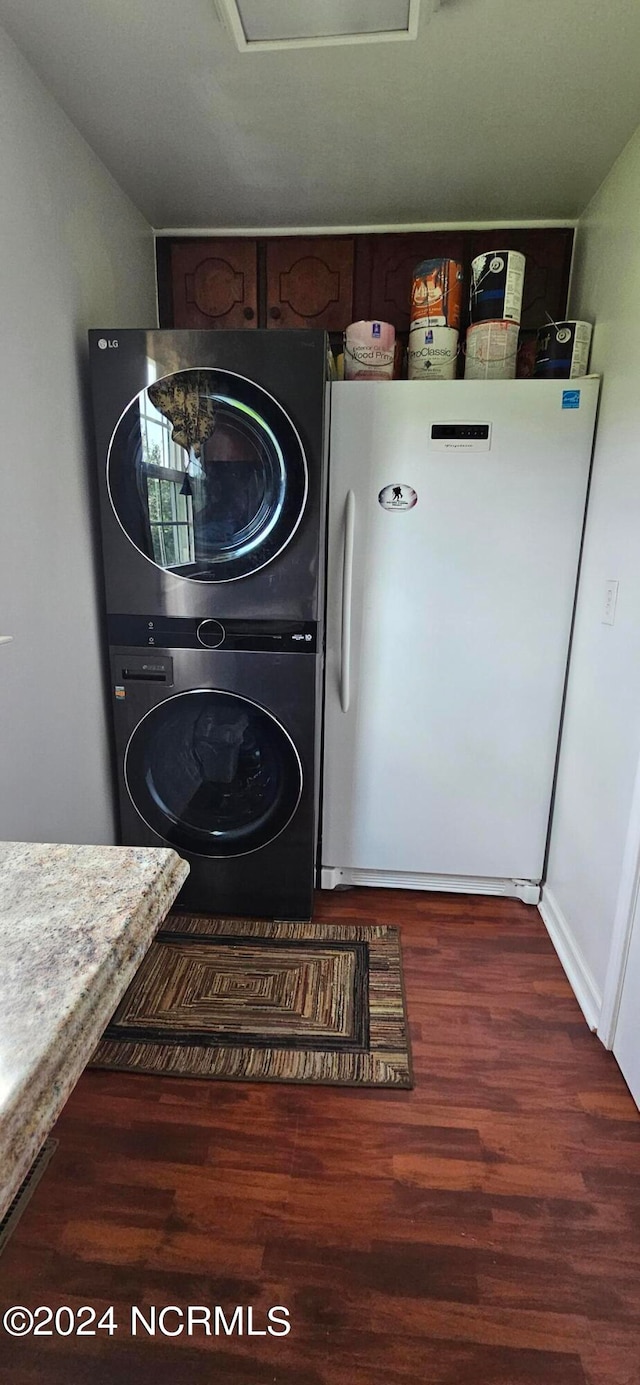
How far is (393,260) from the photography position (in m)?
2.08

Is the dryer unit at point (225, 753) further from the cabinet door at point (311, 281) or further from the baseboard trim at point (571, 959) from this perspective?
the cabinet door at point (311, 281)

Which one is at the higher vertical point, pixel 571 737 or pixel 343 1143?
pixel 571 737

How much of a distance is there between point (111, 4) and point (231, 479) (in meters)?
0.91

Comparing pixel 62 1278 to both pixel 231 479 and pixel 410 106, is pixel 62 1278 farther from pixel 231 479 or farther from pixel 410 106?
pixel 410 106

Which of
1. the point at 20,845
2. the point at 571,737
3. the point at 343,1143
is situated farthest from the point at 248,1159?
the point at 571,737

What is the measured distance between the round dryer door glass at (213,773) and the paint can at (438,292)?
4.06 ft

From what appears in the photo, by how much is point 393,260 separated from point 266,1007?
2345 mm

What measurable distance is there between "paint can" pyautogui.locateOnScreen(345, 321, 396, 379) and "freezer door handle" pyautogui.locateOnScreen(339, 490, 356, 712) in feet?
1.20

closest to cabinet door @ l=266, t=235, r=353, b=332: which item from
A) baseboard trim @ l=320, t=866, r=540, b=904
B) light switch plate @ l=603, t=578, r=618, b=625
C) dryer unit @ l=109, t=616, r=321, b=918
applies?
dryer unit @ l=109, t=616, r=321, b=918

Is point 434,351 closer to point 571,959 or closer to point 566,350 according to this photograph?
point 566,350

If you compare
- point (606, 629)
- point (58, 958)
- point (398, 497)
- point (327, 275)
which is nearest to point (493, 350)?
point (398, 497)

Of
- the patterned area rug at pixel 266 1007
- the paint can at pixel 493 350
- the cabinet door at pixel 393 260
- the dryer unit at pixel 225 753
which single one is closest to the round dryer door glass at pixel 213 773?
the dryer unit at pixel 225 753

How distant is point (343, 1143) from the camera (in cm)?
128

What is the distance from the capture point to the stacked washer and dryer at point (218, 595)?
1591 mm
